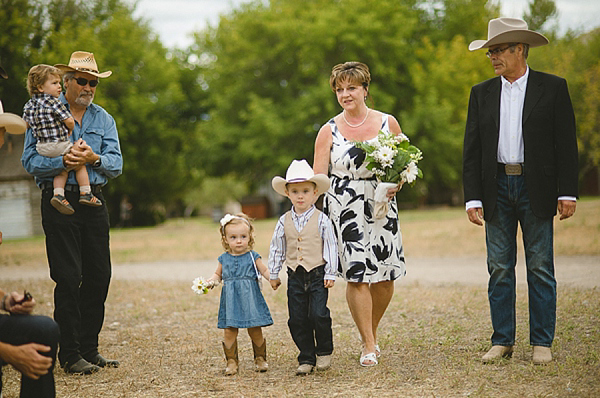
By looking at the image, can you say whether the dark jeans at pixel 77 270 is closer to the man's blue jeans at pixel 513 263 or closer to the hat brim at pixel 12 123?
the hat brim at pixel 12 123

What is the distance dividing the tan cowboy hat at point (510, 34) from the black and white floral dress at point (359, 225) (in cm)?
134

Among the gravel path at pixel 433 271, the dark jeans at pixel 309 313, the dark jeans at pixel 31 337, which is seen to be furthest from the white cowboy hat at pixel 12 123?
the gravel path at pixel 433 271

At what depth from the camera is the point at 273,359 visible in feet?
19.7

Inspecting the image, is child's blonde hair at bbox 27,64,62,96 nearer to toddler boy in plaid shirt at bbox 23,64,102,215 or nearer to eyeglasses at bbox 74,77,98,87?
toddler boy in plaid shirt at bbox 23,64,102,215

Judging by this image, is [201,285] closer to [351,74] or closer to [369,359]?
[369,359]

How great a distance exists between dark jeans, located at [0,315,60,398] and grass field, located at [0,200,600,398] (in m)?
1.19

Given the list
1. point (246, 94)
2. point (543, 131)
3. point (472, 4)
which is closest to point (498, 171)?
point (543, 131)

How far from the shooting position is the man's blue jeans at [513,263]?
17.7ft

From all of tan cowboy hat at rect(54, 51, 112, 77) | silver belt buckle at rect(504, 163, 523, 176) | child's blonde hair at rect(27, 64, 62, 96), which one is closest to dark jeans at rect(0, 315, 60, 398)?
child's blonde hair at rect(27, 64, 62, 96)

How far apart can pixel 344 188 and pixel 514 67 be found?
162 cm

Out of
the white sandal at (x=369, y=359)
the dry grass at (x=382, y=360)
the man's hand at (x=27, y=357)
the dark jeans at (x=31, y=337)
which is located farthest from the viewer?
the white sandal at (x=369, y=359)

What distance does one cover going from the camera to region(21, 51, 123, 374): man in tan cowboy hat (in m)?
5.60

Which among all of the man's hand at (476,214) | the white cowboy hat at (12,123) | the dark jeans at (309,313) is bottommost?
the dark jeans at (309,313)

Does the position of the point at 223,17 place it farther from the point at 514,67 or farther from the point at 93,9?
the point at 514,67
